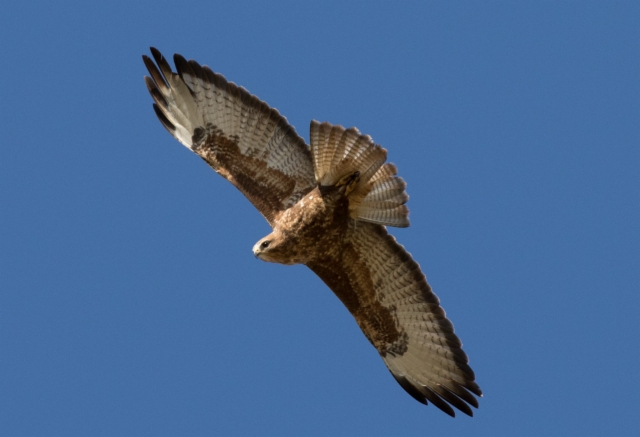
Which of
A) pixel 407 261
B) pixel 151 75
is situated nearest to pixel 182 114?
pixel 151 75

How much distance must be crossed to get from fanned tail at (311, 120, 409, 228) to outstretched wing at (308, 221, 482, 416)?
27.6 inches

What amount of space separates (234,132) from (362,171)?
1654 millimetres

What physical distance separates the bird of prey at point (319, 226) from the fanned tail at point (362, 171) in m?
0.03

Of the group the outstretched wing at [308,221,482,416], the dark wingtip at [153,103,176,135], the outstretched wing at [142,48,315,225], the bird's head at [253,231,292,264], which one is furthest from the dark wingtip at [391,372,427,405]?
the dark wingtip at [153,103,176,135]

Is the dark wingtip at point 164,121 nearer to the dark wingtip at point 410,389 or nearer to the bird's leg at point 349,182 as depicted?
the bird's leg at point 349,182

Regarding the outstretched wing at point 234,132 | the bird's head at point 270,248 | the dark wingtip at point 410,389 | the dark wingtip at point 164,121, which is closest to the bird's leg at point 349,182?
the outstretched wing at point 234,132

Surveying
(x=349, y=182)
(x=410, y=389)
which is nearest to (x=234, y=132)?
(x=349, y=182)

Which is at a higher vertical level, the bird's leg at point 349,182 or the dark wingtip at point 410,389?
the bird's leg at point 349,182

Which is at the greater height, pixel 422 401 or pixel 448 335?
pixel 448 335

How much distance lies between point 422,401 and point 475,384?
1.94 feet

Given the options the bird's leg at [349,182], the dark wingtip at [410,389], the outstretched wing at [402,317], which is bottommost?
the dark wingtip at [410,389]

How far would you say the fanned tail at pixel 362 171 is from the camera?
10336 millimetres

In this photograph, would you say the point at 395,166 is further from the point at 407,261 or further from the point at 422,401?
the point at 422,401

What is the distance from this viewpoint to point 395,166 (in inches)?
416
